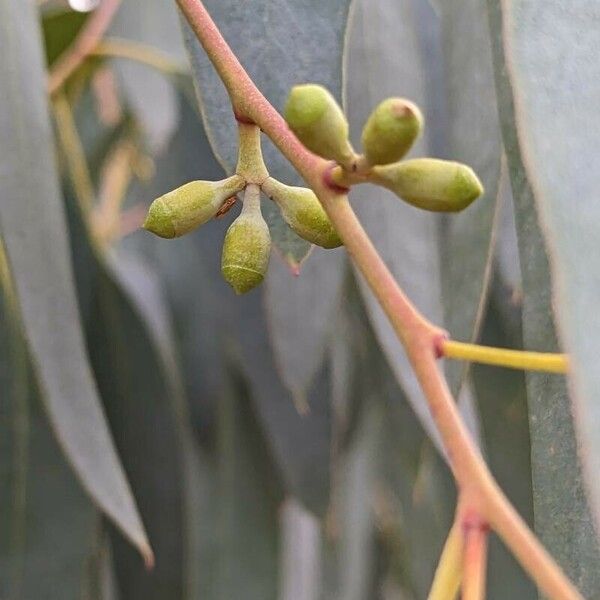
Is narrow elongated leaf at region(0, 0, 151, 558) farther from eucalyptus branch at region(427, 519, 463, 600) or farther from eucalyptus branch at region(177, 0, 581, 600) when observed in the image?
eucalyptus branch at region(427, 519, 463, 600)

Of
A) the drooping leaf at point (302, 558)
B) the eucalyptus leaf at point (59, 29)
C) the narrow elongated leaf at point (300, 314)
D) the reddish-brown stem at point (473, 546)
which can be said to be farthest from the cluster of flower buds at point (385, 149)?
the drooping leaf at point (302, 558)

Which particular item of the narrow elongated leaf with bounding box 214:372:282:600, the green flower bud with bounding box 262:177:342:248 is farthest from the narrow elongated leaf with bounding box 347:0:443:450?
the narrow elongated leaf with bounding box 214:372:282:600

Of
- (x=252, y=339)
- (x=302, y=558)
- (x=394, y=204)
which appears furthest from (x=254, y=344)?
(x=302, y=558)

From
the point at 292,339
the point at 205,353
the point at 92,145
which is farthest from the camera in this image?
the point at 92,145

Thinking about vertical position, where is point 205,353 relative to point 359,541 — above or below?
above

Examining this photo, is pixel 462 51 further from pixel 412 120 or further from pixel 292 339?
pixel 412 120

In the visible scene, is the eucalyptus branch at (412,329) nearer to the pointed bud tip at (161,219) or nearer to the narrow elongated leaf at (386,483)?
the pointed bud tip at (161,219)

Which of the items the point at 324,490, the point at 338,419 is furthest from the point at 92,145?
the point at 324,490
